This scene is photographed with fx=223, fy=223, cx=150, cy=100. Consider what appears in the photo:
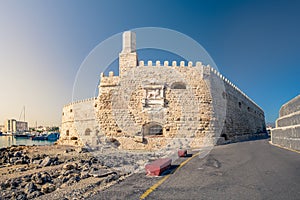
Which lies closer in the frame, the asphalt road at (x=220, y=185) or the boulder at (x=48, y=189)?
the asphalt road at (x=220, y=185)

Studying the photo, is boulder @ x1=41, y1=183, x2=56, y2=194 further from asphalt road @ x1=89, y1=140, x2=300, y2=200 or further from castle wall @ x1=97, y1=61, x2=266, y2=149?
castle wall @ x1=97, y1=61, x2=266, y2=149

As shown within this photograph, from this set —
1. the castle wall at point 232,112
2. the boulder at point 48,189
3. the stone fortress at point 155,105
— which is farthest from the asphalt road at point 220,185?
the castle wall at point 232,112

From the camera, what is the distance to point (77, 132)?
76.0 feet

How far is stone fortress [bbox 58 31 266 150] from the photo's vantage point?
54.3ft

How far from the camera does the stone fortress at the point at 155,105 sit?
54.3ft

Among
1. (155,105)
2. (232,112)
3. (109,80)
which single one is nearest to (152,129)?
(155,105)

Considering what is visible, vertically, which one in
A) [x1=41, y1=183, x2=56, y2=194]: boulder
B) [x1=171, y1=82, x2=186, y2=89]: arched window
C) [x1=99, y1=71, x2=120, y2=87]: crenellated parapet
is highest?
[x1=99, y1=71, x2=120, y2=87]: crenellated parapet

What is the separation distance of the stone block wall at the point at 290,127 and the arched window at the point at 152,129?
799cm

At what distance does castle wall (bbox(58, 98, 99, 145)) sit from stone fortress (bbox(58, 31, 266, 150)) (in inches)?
145

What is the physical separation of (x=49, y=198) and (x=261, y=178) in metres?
4.80

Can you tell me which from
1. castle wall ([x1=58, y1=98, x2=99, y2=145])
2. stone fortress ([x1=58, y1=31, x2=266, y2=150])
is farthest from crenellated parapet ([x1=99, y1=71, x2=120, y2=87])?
castle wall ([x1=58, y1=98, x2=99, y2=145])

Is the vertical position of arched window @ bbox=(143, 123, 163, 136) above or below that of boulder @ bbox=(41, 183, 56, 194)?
above

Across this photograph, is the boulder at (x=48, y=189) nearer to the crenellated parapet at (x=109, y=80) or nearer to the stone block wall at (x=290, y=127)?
the stone block wall at (x=290, y=127)

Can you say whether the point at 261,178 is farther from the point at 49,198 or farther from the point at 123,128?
the point at 123,128
